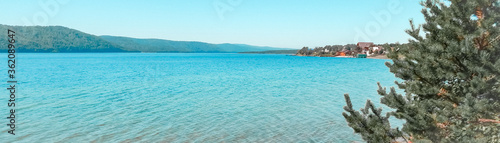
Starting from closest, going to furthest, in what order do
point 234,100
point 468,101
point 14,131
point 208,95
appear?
point 468,101
point 14,131
point 234,100
point 208,95

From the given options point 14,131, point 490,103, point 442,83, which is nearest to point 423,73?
point 442,83

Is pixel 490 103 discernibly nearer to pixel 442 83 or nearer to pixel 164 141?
pixel 442 83

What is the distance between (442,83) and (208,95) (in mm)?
24795

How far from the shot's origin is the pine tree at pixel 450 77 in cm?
496

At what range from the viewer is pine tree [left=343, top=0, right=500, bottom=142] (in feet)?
16.3

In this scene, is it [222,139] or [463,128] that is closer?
[463,128]

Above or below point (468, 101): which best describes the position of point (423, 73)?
above

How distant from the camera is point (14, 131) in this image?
15.2 meters

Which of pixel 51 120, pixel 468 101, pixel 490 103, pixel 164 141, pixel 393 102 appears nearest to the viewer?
pixel 468 101

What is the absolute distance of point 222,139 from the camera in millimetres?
13766

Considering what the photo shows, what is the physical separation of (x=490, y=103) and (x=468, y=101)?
0.78 meters

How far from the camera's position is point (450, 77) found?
549 cm

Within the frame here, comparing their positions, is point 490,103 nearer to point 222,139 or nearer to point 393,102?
point 393,102

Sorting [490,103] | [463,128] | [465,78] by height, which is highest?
[465,78]
